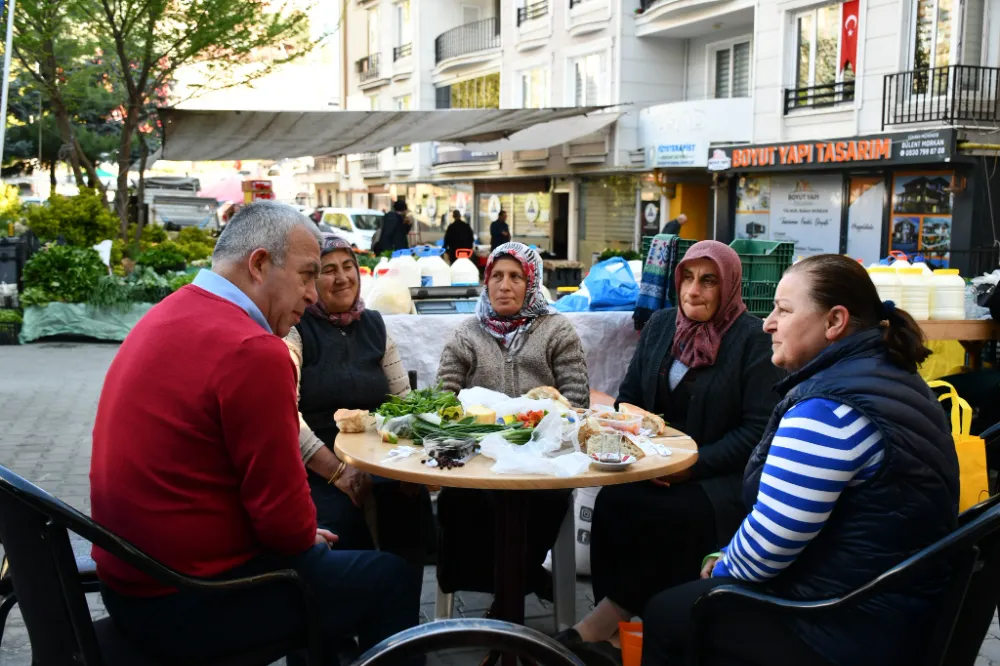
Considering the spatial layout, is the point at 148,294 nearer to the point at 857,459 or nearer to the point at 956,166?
the point at 857,459

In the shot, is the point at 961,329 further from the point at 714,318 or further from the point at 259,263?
the point at 259,263

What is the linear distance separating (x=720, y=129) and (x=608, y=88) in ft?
15.4

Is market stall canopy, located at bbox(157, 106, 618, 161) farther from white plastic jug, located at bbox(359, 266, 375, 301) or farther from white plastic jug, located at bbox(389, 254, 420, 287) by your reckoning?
white plastic jug, located at bbox(359, 266, 375, 301)

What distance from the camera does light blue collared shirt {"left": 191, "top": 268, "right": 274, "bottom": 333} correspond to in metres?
2.51

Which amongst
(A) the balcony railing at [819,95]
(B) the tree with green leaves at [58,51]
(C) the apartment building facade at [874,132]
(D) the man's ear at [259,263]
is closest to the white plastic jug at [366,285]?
(D) the man's ear at [259,263]

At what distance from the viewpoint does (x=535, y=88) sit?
98.5 ft

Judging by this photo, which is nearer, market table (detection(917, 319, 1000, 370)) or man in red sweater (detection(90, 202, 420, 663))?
man in red sweater (detection(90, 202, 420, 663))

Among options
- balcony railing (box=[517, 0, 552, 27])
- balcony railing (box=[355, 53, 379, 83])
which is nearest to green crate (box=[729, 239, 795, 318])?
balcony railing (box=[517, 0, 552, 27])

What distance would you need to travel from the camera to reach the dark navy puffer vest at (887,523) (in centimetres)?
223

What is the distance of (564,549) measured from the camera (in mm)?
4246

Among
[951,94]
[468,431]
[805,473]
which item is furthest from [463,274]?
[951,94]

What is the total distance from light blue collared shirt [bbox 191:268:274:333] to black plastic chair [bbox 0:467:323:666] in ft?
2.24

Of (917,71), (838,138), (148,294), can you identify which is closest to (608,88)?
(838,138)

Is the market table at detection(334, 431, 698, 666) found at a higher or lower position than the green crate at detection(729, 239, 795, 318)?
lower
